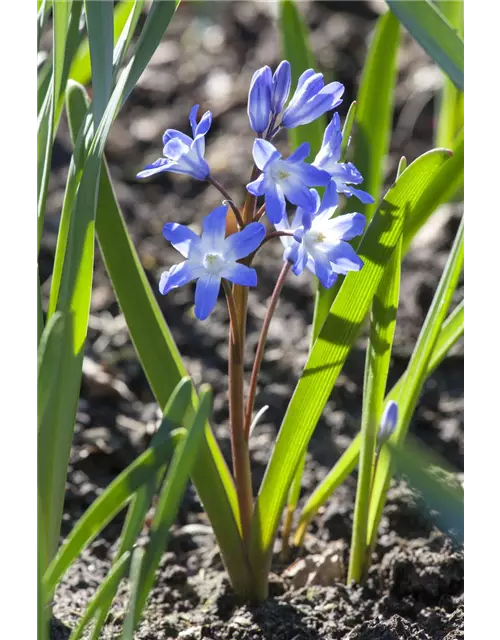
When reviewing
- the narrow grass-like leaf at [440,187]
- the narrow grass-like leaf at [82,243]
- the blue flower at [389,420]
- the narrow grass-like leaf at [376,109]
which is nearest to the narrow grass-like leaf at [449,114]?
the narrow grass-like leaf at [376,109]

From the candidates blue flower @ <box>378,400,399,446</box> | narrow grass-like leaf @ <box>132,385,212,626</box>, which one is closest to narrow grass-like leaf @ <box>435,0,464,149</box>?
blue flower @ <box>378,400,399,446</box>

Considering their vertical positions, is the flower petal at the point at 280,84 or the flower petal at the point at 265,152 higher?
the flower petal at the point at 280,84

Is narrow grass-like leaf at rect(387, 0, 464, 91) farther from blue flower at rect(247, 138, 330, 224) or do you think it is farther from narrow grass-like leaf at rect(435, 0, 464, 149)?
narrow grass-like leaf at rect(435, 0, 464, 149)

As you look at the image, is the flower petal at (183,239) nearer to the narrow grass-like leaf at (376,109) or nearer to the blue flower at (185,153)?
the blue flower at (185,153)

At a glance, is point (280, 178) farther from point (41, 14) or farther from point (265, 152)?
point (41, 14)

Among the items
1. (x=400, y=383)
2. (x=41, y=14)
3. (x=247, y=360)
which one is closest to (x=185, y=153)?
(x=41, y=14)
